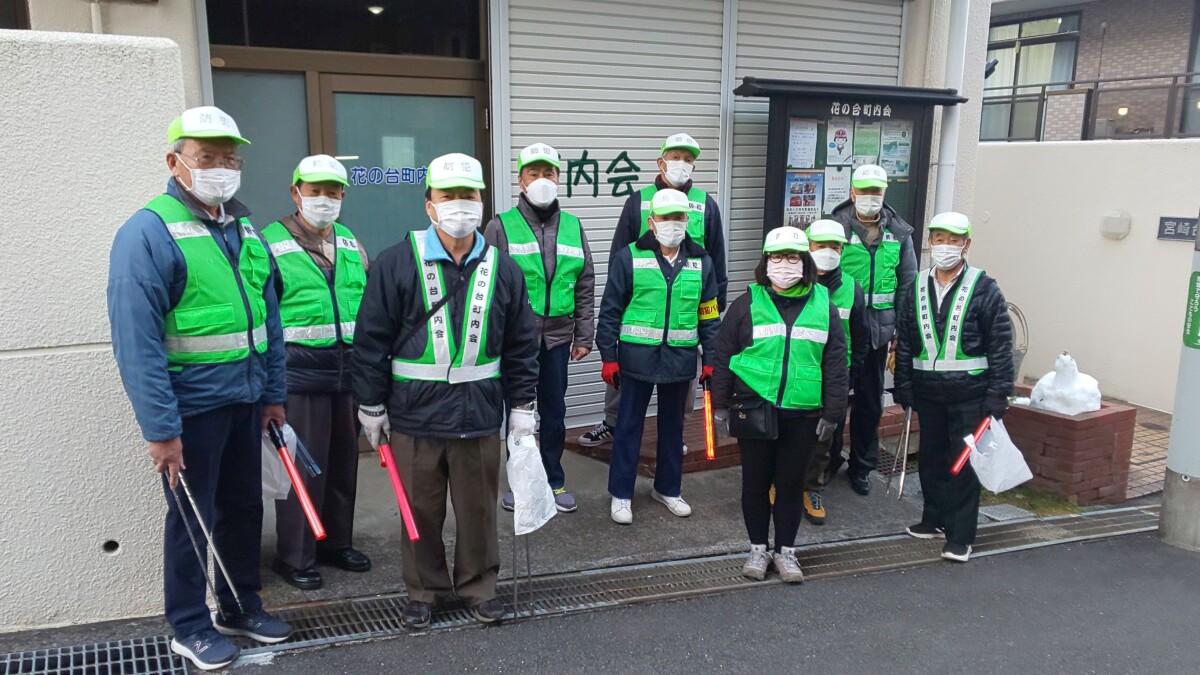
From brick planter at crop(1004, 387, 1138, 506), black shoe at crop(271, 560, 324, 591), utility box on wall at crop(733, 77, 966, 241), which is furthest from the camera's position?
utility box on wall at crop(733, 77, 966, 241)

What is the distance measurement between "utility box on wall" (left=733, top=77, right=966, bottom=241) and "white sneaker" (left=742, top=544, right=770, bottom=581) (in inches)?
117

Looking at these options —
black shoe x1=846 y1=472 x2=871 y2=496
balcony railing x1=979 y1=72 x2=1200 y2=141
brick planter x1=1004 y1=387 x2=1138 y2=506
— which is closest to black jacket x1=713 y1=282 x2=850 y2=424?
black shoe x1=846 y1=472 x2=871 y2=496

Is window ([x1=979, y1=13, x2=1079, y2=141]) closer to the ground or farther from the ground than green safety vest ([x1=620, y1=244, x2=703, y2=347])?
farther from the ground

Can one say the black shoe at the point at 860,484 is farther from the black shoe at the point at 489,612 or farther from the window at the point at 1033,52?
the window at the point at 1033,52

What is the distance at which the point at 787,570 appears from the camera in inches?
188

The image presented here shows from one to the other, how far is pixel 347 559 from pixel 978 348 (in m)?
3.60

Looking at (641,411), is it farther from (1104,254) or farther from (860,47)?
(1104,254)

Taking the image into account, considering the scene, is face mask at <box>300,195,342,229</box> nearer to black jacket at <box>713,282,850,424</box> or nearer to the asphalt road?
the asphalt road

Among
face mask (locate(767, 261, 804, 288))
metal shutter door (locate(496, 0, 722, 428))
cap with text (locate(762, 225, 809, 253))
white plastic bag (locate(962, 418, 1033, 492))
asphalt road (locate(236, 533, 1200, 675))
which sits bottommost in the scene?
asphalt road (locate(236, 533, 1200, 675))

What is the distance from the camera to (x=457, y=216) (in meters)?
3.87

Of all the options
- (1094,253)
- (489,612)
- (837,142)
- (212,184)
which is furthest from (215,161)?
(1094,253)

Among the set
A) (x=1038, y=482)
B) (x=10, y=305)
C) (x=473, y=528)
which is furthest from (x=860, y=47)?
(x=10, y=305)

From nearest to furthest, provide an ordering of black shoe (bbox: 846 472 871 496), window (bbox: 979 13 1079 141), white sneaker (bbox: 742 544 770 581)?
1. white sneaker (bbox: 742 544 770 581)
2. black shoe (bbox: 846 472 871 496)
3. window (bbox: 979 13 1079 141)

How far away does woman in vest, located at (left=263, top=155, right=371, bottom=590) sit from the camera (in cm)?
423
